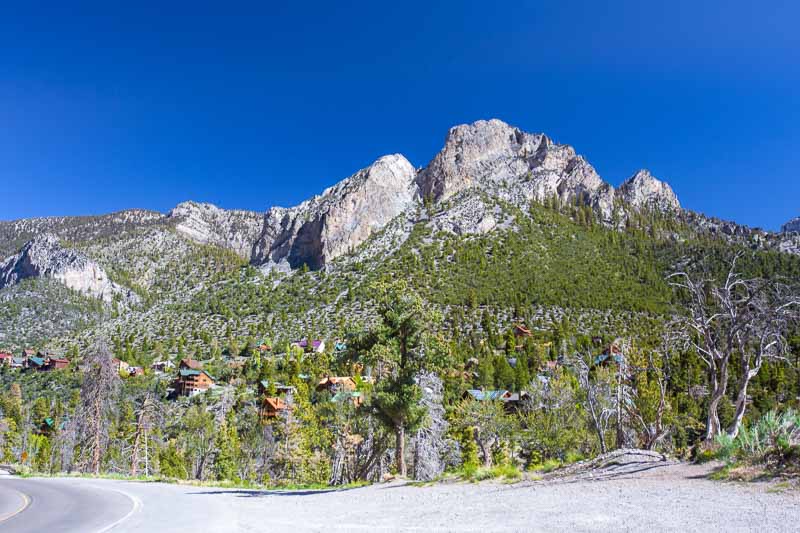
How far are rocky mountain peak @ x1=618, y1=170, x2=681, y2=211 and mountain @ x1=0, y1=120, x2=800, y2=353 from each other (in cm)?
70

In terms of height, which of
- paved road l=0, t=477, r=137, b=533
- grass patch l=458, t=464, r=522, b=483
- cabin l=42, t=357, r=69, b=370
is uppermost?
cabin l=42, t=357, r=69, b=370

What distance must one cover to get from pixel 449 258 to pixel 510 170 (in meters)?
51.2

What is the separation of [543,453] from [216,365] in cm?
6179

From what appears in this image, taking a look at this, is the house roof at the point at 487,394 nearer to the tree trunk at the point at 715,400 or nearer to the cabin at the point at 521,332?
the cabin at the point at 521,332

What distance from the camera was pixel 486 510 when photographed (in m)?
9.91

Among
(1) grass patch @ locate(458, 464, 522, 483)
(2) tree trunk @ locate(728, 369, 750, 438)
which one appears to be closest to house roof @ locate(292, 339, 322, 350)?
(1) grass patch @ locate(458, 464, 522, 483)

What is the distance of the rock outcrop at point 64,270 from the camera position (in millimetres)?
176000

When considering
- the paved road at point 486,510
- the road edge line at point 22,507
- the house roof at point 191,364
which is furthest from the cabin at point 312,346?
the paved road at point 486,510

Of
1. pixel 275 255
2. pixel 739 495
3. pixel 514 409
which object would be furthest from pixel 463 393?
pixel 275 255

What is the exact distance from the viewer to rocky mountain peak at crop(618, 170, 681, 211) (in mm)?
157000

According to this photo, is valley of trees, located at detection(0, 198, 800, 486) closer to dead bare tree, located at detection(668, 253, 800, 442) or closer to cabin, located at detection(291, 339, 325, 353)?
dead bare tree, located at detection(668, 253, 800, 442)

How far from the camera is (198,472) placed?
4488 centimetres

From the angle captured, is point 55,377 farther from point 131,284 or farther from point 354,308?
point 131,284

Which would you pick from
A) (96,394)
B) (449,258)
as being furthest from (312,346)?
(96,394)
